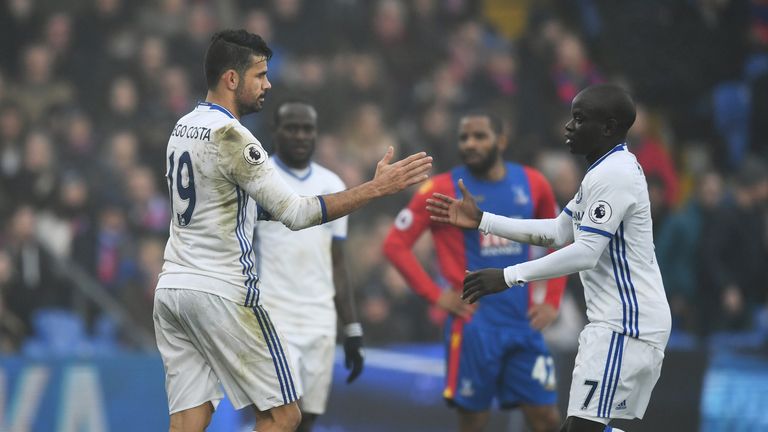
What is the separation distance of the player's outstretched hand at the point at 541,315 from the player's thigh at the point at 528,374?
85 millimetres

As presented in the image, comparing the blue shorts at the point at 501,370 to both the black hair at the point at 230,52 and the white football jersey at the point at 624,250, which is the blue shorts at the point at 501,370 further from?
the black hair at the point at 230,52

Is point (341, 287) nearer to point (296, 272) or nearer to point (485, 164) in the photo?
point (296, 272)

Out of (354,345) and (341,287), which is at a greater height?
(341,287)

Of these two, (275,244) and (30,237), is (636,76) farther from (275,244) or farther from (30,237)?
(275,244)

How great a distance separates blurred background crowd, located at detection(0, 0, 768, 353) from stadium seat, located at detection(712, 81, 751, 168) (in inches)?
0.9

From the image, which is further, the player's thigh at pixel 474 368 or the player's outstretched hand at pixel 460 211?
the player's thigh at pixel 474 368

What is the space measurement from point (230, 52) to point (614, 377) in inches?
95.5

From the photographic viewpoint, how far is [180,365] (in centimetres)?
587

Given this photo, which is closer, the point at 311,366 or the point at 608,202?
the point at 608,202

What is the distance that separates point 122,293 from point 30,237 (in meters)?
1.04

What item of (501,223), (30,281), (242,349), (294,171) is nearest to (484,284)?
(501,223)

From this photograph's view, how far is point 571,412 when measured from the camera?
18.7 feet

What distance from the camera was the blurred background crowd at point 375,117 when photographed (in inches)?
460

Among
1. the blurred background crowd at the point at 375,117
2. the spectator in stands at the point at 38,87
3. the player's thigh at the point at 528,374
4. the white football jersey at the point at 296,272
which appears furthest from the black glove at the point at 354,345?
the spectator in stands at the point at 38,87
